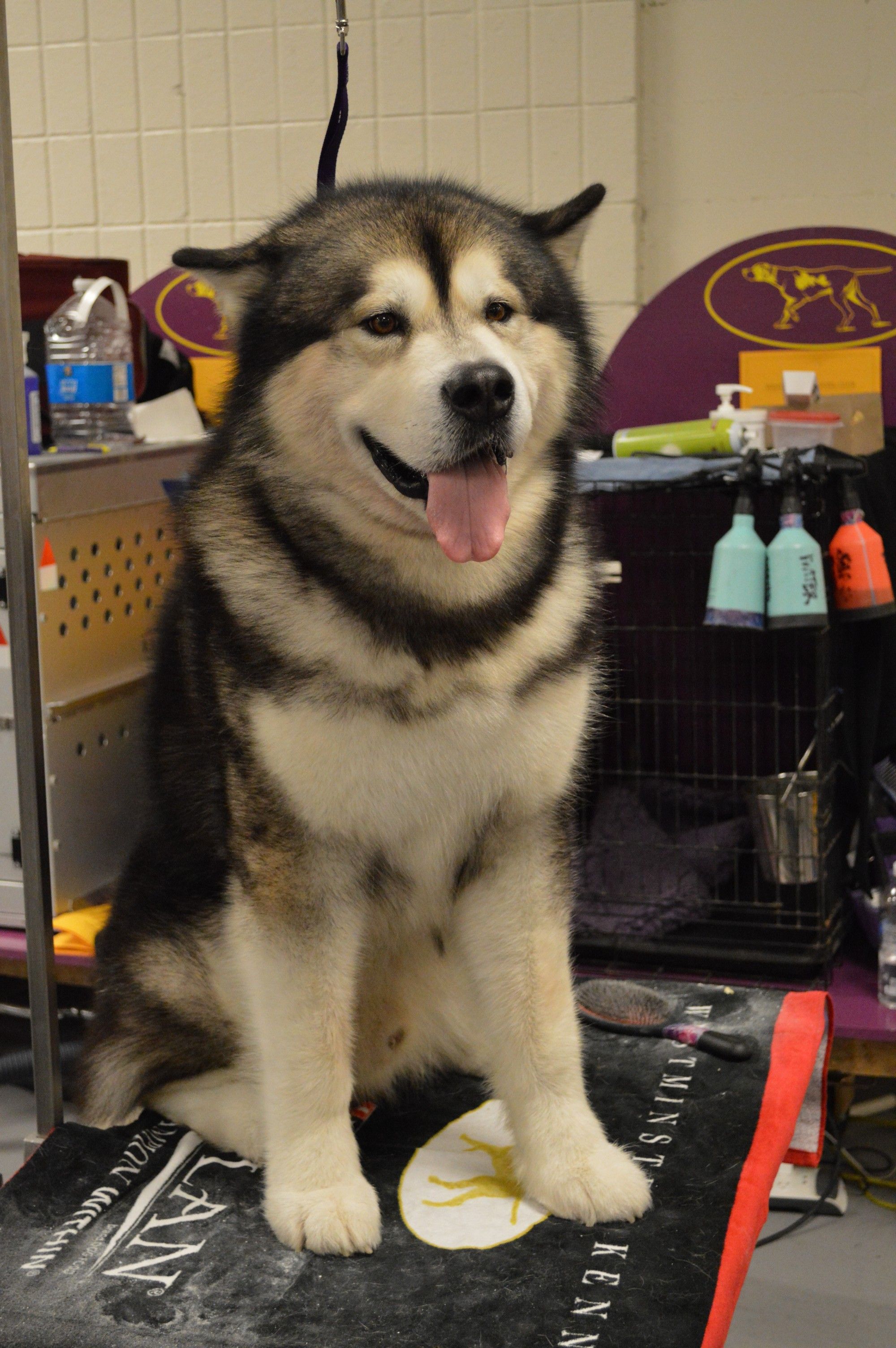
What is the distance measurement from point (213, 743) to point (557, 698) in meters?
→ 0.40

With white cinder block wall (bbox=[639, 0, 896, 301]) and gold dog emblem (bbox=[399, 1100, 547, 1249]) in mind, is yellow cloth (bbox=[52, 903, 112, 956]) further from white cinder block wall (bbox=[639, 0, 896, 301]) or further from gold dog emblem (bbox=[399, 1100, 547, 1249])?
white cinder block wall (bbox=[639, 0, 896, 301])

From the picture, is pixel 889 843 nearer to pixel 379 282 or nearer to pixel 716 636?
pixel 716 636

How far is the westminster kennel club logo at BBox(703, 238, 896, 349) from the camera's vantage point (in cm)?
300

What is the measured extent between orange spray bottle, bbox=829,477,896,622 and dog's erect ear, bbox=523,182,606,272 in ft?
3.62

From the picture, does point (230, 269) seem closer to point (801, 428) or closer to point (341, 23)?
point (341, 23)

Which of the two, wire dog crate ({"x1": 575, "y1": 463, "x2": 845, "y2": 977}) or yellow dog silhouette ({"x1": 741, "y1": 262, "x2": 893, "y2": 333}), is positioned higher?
yellow dog silhouette ({"x1": 741, "y1": 262, "x2": 893, "y2": 333})

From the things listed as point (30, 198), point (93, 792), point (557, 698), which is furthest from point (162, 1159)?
point (30, 198)

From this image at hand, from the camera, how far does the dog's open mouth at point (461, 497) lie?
4.08ft

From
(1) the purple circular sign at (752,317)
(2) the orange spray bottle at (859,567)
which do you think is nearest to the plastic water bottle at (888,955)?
(2) the orange spray bottle at (859,567)

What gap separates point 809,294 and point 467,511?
2.16 metres

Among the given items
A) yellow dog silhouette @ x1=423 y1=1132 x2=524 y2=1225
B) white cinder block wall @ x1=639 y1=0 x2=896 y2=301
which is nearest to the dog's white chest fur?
yellow dog silhouette @ x1=423 y1=1132 x2=524 y2=1225

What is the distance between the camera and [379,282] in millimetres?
1254

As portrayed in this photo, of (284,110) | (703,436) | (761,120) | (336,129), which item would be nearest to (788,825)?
(703,436)

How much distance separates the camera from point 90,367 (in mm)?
2486
